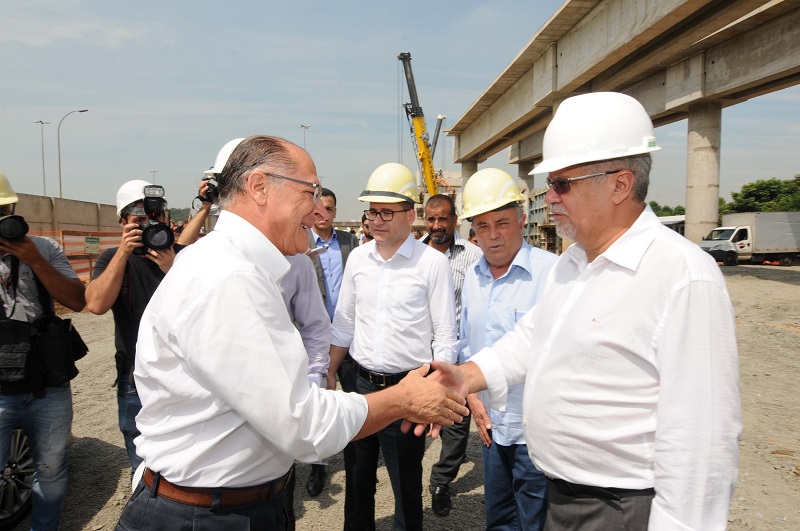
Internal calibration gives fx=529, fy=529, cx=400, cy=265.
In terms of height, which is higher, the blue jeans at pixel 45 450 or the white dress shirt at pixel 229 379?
the white dress shirt at pixel 229 379

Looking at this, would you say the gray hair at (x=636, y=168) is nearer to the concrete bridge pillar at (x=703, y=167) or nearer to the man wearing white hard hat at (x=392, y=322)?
the man wearing white hard hat at (x=392, y=322)

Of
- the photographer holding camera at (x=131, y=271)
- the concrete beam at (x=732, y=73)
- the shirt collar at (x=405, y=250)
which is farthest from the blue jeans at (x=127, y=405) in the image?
the concrete beam at (x=732, y=73)

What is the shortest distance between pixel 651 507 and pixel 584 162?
113 cm

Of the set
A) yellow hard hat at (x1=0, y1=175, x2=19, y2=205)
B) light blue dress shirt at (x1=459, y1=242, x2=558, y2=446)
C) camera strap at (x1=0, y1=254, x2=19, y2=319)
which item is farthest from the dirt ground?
yellow hard hat at (x1=0, y1=175, x2=19, y2=205)

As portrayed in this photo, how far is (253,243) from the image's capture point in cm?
188

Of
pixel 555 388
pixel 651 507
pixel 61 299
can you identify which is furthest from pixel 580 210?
pixel 61 299

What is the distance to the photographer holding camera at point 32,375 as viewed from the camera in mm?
3166

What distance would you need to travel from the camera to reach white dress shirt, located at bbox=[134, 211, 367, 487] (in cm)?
160

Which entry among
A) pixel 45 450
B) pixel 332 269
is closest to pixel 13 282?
pixel 45 450

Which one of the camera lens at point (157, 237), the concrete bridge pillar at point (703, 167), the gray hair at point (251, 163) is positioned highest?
the concrete bridge pillar at point (703, 167)

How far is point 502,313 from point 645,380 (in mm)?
1512

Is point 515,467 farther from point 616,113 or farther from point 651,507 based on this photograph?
point 616,113

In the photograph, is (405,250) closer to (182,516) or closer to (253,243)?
(253,243)

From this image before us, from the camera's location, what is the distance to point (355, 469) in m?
3.48
